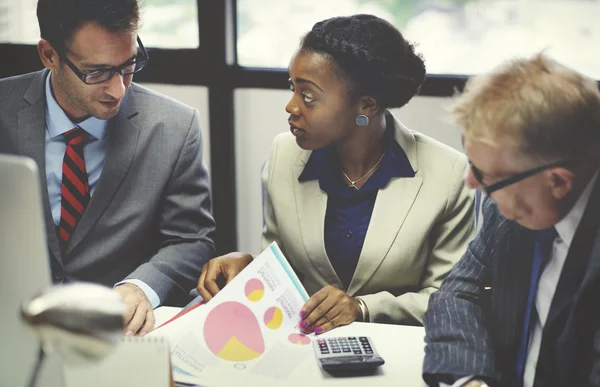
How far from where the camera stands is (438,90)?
2.48 meters

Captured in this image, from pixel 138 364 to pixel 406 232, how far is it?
959mm

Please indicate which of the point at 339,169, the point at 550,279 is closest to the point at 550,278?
the point at 550,279

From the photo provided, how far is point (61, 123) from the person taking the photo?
178cm

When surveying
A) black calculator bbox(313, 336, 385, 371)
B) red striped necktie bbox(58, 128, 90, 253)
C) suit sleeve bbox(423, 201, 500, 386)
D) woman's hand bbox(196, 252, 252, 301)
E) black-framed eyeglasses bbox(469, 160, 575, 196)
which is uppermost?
black-framed eyeglasses bbox(469, 160, 575, 196)

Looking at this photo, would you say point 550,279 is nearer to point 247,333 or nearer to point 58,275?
point 247,333

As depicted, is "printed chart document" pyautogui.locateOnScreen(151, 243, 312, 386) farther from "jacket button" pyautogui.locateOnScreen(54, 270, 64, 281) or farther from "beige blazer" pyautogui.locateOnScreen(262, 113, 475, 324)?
"jacket button" pyautogui.locateOnScreen(54, 270, 64, 281)

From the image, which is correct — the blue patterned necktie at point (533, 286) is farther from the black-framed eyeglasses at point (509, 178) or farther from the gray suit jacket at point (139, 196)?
the gray suit jacket at point (139, 196)

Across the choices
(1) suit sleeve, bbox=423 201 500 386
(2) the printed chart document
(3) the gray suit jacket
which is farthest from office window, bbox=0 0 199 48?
(1) suit sleeve, bbox=423 201 500 386

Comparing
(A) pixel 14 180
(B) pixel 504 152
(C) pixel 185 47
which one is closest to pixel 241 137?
(C) pixel 185 47

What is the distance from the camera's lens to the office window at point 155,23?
8.87 ft

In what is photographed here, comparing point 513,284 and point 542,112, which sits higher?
point 542,112

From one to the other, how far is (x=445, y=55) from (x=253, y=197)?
3.40 feet

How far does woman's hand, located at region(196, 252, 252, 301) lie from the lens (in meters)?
1.62

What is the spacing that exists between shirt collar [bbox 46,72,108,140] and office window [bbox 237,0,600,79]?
103 centimetres
